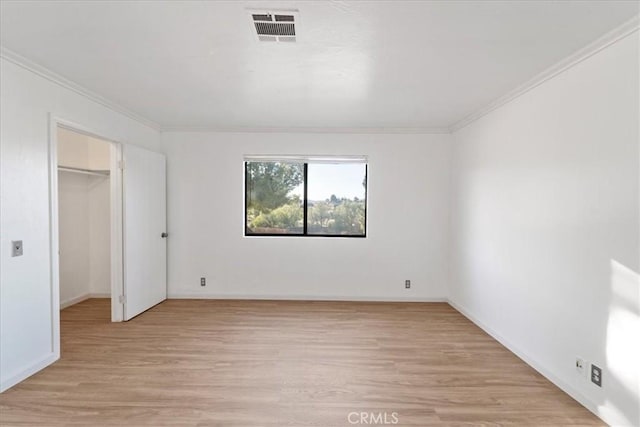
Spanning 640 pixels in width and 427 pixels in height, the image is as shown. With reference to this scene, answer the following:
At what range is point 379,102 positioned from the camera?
11.0 ft

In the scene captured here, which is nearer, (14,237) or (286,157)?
(14,237)

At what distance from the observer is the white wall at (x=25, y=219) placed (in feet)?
7.60

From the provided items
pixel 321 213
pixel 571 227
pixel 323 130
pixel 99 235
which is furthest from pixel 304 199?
pixel 571 227

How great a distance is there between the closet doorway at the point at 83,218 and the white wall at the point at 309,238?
3.14 feet

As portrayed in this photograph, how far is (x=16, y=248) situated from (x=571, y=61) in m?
4.34

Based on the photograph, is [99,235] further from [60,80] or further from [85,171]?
[60,80]

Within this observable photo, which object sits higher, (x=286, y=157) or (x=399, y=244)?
(x=286, y=157)

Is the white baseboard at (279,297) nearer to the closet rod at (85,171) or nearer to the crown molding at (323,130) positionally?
the closet rod at (85,171)

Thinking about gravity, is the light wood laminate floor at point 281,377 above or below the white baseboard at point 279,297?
below

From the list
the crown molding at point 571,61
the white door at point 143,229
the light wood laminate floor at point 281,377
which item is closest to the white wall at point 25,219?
the light wood laminate floor at point 281,377

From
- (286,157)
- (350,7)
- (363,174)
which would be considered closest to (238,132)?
(286,157)

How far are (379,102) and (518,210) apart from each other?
172 cm

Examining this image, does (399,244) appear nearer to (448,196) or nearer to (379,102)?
(448,196)

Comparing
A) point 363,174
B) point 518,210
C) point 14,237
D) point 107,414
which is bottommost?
point 107,414
